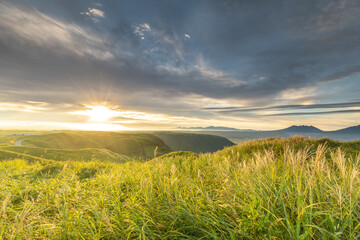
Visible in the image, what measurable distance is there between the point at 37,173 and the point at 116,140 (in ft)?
631

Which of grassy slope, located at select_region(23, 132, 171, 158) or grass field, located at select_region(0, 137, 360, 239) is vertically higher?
grass field, located at select_region(0, 137, 360, 239)

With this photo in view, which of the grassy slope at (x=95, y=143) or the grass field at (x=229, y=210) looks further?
the grassy slope at (x=95, y=143)

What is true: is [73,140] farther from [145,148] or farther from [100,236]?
[100,236]

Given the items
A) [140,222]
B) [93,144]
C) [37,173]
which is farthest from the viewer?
[93,144]

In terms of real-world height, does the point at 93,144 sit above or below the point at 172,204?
below

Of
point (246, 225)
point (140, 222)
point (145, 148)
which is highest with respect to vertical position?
point (246, 225)

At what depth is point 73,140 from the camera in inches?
6142

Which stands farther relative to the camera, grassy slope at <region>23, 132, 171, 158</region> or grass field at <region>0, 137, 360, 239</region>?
grassy slope at <region>23, 132, 171, 158</region>

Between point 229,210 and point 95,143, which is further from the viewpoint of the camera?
point 95,143

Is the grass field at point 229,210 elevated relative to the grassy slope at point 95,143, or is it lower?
elevated

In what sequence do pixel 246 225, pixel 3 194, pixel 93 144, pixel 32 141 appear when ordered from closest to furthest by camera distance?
1. pixel 246 225
2. pixel 3 194
3. pixel 32 141
4. pixel 93 144

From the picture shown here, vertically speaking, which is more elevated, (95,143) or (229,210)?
(229,210)

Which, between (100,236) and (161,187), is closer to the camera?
(100,236)

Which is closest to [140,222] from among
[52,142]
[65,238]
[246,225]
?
[65,238]
